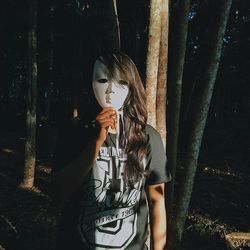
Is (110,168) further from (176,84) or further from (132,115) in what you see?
(176,84)

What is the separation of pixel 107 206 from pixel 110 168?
23 cm

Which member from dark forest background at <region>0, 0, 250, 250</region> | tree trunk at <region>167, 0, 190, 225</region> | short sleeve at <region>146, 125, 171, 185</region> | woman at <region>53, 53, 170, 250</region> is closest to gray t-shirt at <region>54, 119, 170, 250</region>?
woman at <region>53, 53, 170, 250</region>

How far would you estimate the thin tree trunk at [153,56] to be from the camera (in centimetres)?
335

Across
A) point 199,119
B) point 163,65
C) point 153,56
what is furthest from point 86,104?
point 199,119

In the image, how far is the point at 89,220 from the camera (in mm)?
2271

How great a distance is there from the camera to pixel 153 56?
3.35 m

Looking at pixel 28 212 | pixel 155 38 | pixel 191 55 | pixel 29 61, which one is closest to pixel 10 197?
pixel 28 212

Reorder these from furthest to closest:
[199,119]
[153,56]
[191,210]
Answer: [191,210]
[199,119]
[153,56]

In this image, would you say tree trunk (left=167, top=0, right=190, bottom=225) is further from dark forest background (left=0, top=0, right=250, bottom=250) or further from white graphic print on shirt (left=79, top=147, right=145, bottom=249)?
white graphic print on shirt (left=79, top=147, right=145, bottom=249)

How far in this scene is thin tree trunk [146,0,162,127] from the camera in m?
3.35

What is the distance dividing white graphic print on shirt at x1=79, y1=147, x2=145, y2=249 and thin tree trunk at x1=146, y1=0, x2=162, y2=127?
111 centimetres

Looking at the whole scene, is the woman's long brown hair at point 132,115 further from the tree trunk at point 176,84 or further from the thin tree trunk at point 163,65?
the tree trunk at point 176,84

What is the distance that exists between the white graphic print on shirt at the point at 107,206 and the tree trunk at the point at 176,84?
168cm

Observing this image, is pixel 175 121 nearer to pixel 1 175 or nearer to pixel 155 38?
pixel 155 38
